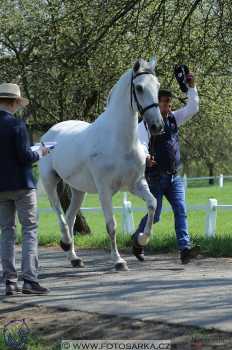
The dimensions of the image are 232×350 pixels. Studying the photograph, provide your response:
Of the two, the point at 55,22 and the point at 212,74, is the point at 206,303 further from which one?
the point at 212,74

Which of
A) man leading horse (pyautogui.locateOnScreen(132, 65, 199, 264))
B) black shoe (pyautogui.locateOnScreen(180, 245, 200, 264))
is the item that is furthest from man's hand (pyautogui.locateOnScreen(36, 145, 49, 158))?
black shoe (pyautogui.locateOnScreen(180, 245, 200, 264))

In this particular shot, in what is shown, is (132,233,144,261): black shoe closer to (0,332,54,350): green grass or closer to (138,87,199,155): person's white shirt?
(138,87,199,155): person's white shirt

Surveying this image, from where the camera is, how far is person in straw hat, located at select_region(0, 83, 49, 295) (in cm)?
818

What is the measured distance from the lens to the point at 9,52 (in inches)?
667

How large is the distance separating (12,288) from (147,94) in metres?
2.85

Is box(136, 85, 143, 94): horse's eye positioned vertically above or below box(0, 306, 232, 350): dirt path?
above

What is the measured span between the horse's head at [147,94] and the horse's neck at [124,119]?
154mm

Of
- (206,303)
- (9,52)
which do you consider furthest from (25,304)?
(9,52)

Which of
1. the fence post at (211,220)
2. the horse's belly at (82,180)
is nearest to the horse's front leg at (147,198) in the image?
the horse's belly at (82,180)

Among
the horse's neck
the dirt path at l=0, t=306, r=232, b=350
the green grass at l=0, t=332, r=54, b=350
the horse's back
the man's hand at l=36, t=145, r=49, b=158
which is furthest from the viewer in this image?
the horse's back

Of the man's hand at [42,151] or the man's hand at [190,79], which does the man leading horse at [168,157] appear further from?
the man's hand at [42,151]

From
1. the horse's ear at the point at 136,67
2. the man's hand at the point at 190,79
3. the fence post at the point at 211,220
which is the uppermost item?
the horse's ear at the point at 136,67

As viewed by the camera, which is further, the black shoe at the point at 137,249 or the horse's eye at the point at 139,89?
the black shoe at the point at 137,249

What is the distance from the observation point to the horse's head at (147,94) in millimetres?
9288
